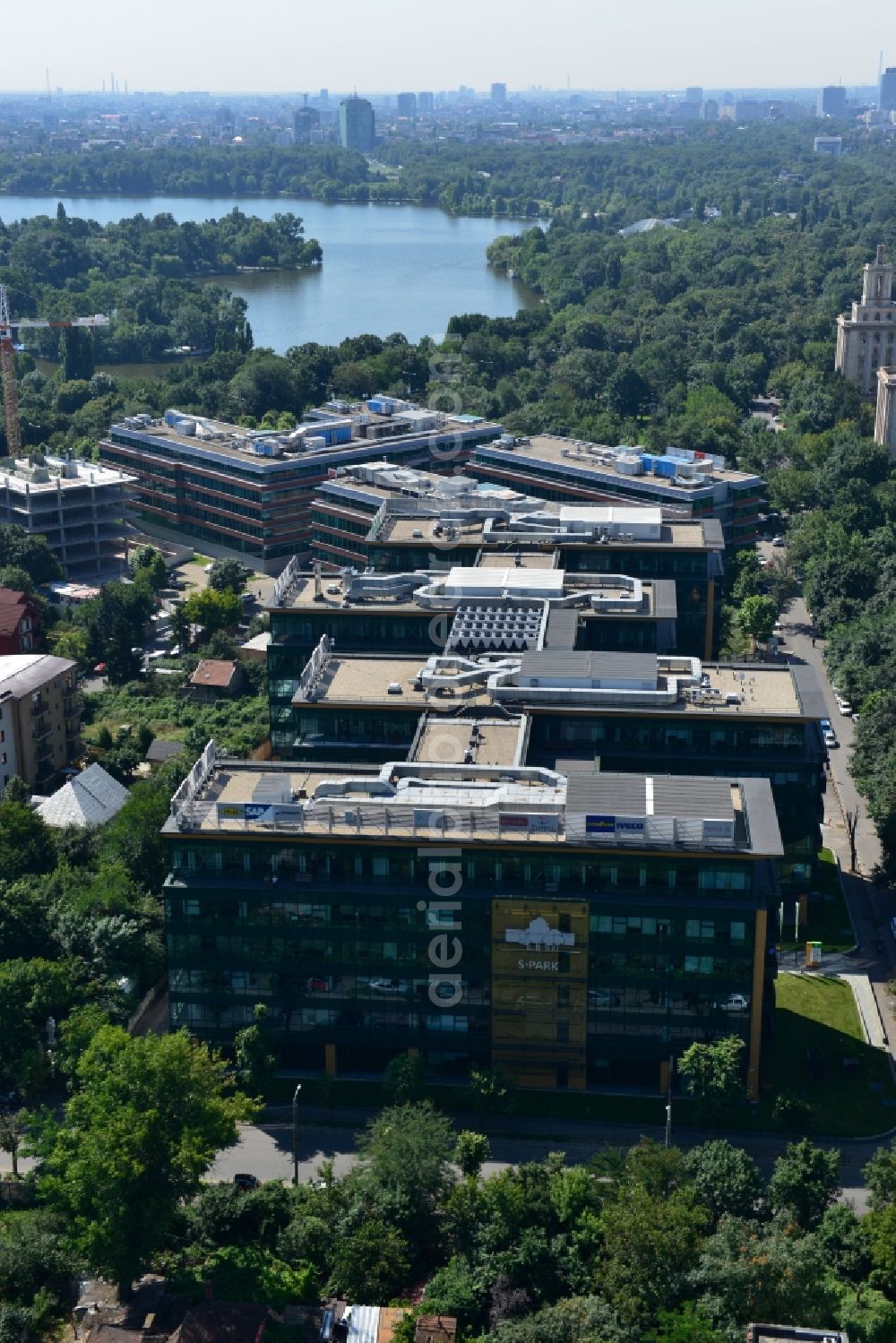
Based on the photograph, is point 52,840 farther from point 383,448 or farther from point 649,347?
point 649,347

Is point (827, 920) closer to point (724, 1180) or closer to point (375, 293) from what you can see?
point (724, 1180)

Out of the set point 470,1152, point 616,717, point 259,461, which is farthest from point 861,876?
point 259,461

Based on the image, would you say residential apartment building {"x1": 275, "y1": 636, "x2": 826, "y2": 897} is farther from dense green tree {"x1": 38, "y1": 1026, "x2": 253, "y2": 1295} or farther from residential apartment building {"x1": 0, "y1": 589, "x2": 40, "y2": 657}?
residential apartment building {"x1": 0, "y1": 589, "x2": 40, "y2": 657}

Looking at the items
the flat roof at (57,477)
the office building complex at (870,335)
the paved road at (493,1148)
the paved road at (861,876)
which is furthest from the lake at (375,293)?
the paved road at (493,1148)

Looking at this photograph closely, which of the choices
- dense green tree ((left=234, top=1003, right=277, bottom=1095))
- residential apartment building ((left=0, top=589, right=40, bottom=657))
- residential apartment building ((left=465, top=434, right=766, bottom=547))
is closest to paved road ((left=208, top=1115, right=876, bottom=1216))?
dense green tree ((left=234, top=1003, right=277, bottom=1095))

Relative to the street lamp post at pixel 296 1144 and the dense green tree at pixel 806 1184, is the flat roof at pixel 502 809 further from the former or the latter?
the dense green tree at pixel 806 1184

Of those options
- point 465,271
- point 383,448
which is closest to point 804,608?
point 383,448
